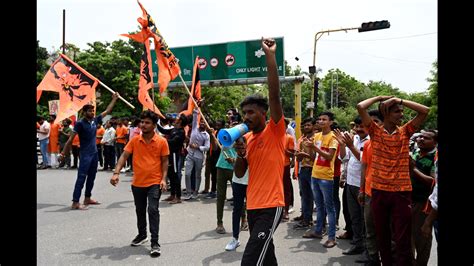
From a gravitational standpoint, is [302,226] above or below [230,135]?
below

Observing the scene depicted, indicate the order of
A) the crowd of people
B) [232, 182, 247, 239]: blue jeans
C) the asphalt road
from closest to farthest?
the crowd of people → the asphalt road → [232, 182, 247, 239]: blue jeans

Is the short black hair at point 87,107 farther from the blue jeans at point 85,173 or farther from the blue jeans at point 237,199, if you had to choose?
the blue jeans at point 237,199

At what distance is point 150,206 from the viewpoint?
17.4 ft

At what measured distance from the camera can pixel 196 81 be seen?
327 inches

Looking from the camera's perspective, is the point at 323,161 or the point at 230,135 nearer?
the point at 230,135

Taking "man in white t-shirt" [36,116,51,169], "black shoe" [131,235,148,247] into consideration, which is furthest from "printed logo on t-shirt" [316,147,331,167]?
"man in white t-shirt" [36,116,51,169]

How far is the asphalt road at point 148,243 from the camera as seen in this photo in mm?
4977

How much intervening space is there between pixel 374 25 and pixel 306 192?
10.4 metres

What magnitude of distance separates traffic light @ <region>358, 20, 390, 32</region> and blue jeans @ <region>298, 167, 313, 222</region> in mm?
10051

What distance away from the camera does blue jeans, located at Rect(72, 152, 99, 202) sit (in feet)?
25.4

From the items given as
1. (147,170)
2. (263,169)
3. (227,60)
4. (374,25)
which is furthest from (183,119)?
(374,25)

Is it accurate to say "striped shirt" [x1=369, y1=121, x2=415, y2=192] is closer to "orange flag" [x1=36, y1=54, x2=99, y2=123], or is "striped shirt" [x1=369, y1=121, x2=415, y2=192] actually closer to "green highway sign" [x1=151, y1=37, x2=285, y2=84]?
"orange flag" [x1=36, y1=54, x2=99, y2=123]

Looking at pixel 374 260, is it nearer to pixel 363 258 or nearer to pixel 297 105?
pixel 363 258
